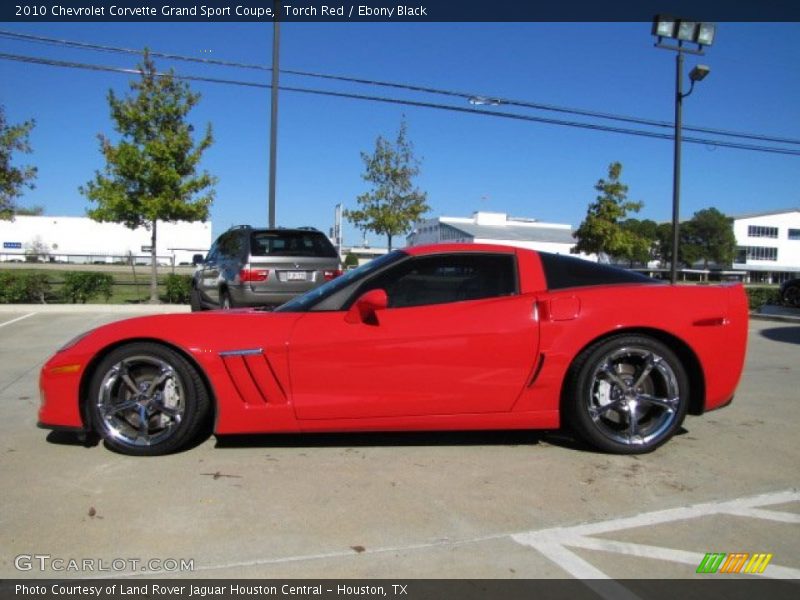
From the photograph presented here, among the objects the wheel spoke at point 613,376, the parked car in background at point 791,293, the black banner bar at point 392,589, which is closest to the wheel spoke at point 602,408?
the wheel spoke at point 613,376

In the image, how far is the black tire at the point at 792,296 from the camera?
17.1 metres

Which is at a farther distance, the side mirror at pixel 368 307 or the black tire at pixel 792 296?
the black tire at pixel 792 296

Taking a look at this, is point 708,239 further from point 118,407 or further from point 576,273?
point 118,407

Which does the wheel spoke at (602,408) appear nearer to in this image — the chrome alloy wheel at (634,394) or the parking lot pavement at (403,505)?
the chrome alloy wheel at (634,394)

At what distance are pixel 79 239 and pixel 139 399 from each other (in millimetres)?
70490

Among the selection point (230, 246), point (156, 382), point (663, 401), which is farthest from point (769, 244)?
point (156, 382)

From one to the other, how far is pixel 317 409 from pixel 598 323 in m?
1.80

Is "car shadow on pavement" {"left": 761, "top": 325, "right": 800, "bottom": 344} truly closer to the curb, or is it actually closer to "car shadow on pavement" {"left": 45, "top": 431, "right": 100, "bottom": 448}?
"car shadow on pavement" {"left": 45, "top": 431, "right": 100, "bottom": 448}

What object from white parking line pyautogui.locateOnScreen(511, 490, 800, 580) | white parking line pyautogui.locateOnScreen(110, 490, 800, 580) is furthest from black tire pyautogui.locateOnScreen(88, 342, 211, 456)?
white parking line pyautogui.locateOnScreen(511, 490, 800, 580)

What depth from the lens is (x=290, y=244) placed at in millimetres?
9125

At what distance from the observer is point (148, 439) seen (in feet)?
12.6

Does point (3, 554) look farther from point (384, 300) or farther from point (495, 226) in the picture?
point (495, 226)

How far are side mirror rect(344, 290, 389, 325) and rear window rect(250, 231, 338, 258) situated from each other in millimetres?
5328

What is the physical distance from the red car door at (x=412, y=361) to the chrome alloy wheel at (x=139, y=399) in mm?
763
